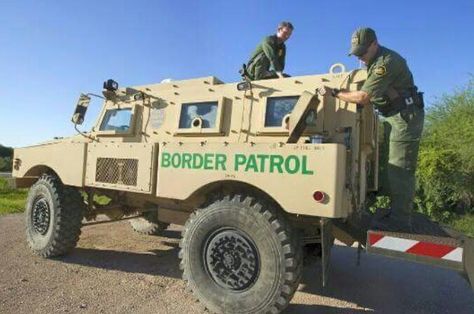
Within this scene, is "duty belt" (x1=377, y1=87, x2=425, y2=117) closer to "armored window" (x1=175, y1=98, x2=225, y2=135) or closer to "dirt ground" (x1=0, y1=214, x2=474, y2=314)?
"armored window" (x1=175, y1=98, x2=225, y2=135)

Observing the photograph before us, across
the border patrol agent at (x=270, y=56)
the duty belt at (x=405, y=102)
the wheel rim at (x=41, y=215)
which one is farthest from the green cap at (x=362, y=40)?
the wheel rim at (x=41, y=215)

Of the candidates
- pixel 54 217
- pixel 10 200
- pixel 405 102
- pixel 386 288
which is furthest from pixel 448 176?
pixel 10 200

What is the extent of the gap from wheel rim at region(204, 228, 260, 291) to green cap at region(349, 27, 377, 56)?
2134 mm

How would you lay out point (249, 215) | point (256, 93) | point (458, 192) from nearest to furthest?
1. point (249, 215)
2. point (256, 93)
3. point (458, 192)

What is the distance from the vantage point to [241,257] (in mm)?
4789

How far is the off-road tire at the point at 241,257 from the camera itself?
179 inches

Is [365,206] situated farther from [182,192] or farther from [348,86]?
[182,192]

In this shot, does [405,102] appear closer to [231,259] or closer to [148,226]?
[231,259]

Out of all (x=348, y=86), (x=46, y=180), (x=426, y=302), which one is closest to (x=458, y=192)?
(x=426, y=302)

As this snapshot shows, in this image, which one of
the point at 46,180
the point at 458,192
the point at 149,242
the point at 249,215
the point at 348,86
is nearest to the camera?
the point at 249,215

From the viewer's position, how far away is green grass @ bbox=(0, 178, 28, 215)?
41.5ft

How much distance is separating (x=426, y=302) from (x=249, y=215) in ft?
7.74

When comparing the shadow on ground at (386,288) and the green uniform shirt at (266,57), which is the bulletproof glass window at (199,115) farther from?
the shadow on ground at (386,288)

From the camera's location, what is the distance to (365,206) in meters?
5.74
